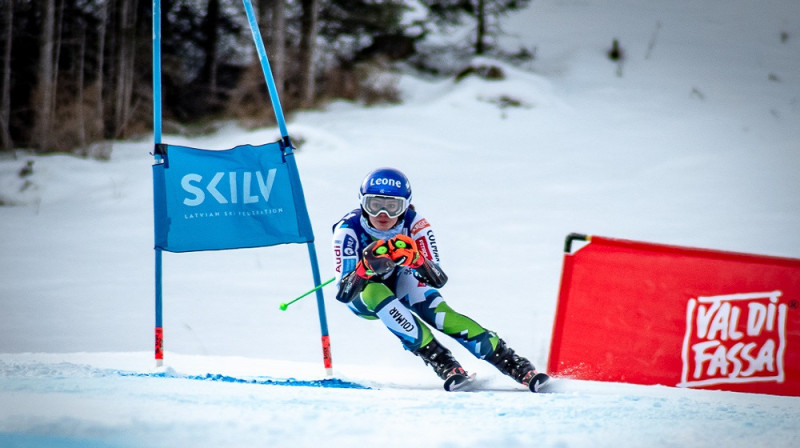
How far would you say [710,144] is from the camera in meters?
12.6

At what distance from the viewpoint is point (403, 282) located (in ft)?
14.4

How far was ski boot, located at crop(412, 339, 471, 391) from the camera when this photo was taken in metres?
3.95

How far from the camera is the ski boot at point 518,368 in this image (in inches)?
154

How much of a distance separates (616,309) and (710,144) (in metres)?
9.44

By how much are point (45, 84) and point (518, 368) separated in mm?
13833

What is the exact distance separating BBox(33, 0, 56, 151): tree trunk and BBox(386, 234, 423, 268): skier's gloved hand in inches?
512

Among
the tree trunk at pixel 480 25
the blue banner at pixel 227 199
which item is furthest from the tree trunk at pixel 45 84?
the blue banner at pixel 227 199

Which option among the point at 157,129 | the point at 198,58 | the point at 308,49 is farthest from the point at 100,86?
the point at 157,129

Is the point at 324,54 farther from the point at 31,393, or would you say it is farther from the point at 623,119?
the point at 31,393

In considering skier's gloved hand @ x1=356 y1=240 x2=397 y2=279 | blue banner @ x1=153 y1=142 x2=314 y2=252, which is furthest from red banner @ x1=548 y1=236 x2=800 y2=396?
blue banner @ x1=153 y1=142 x2=314 y2=252

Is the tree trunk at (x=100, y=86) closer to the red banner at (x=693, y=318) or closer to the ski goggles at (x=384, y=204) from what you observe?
the ski goggles at (x=384, y=204)

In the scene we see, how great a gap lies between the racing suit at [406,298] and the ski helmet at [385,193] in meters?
0.16

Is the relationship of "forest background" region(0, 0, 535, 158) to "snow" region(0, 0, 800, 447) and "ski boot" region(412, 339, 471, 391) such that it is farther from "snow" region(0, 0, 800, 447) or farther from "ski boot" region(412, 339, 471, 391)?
"ski boot" region(412, 339, 471, 391)

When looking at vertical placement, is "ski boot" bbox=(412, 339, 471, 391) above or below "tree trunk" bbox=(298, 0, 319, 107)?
below
